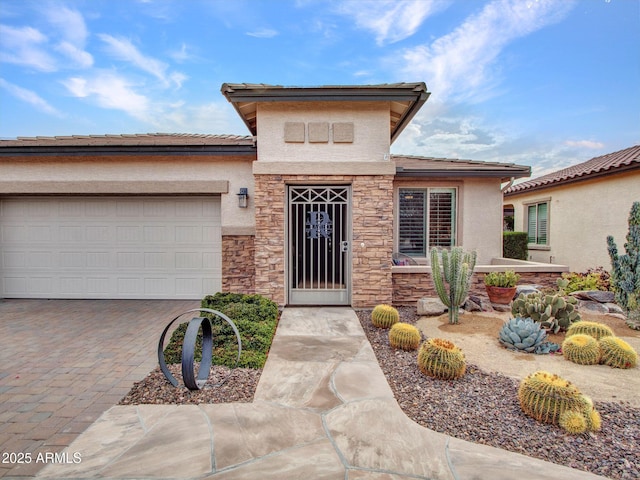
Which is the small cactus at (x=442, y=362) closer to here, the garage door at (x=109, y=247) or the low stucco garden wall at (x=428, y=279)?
the low stucco garden wall at (x=428, y=279)

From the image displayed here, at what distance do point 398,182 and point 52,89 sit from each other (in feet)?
42.6

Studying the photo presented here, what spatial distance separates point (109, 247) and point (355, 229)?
634 centimetres

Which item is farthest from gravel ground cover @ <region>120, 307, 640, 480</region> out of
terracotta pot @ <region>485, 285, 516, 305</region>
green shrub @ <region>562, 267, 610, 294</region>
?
green shrub @ <region>562, 267, 610, 294</region>

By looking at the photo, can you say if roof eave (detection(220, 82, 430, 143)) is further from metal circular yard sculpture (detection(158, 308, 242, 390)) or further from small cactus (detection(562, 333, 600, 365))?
small cactus (detection(562, 333, 600, 365))

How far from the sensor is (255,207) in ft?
23.0

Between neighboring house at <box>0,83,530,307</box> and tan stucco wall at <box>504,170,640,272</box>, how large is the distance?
316 centimetres

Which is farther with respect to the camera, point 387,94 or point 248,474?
point 387,94

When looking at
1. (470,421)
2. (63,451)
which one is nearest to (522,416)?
(470,421)

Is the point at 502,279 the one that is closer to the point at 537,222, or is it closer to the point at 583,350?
the point at 583,350

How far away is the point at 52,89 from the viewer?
39.3 ft

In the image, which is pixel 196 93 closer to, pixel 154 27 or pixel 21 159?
pixel 154 27

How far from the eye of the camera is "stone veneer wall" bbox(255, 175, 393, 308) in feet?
22.7

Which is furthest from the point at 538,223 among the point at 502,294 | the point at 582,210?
the point at 502,294

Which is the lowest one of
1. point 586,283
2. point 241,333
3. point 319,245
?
point 241,333
